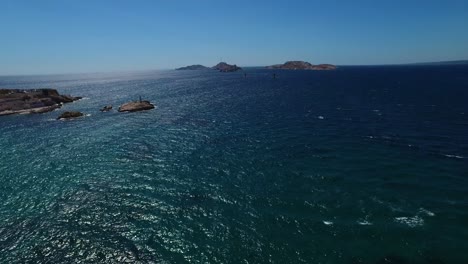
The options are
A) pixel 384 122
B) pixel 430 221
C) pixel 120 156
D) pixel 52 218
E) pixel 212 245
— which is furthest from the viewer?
pixel 384 122

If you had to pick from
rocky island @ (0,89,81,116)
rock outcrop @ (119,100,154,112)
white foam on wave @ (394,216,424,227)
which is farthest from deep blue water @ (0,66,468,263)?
rocky island @ (0,89,81,116)

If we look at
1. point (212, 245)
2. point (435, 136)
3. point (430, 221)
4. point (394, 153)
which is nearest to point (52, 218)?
point (212, 245)

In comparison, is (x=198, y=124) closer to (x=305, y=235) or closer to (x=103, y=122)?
(x=103, y=122)

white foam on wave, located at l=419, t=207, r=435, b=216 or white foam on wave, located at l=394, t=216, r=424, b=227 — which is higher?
white foam on wave, located at l=419, t=207, r=435, b=216

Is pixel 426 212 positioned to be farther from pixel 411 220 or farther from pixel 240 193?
pixel 240 193

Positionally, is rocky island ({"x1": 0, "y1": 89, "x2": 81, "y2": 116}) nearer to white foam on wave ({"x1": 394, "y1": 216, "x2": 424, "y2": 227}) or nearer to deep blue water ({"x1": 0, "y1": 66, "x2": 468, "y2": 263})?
deep blue water ({"x1": 0, "y1": 66, "x2": 468, "y2": 263})

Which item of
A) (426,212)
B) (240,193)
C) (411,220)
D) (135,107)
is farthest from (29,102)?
(426,212)

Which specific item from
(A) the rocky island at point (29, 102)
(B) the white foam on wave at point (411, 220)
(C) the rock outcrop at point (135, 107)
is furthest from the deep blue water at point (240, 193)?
(A) the rocky island at point (29, 102)
